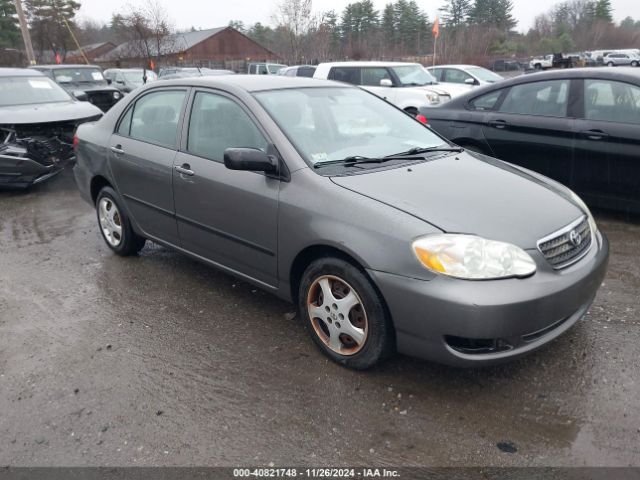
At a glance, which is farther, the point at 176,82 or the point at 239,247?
the point at 176,82

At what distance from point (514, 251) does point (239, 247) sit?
1.79 m

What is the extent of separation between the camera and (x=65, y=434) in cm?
267

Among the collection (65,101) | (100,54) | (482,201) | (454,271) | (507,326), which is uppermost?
(100,54)

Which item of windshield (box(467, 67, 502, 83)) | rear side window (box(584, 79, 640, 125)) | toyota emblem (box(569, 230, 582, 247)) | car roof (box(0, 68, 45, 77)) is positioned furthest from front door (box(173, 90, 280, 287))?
windshield (box(467, 67, 502, 83))

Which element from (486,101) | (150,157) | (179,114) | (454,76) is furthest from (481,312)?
(454,76)

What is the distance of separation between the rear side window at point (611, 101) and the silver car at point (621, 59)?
3786cm

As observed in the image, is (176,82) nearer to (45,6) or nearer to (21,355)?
(21,355)

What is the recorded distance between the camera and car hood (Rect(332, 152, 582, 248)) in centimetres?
275

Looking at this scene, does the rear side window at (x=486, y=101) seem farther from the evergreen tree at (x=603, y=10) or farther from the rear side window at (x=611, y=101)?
the evergreen tree at (x=603, y=10)

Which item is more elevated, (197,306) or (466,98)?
(466,98)

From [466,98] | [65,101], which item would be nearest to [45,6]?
[65,101]

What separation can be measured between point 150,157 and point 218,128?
2.49 ft

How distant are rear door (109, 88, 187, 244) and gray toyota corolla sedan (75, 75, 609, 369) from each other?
0.02 m

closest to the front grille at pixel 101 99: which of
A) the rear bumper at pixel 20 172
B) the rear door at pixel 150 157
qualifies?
the rear bumper at pixel 20 172
